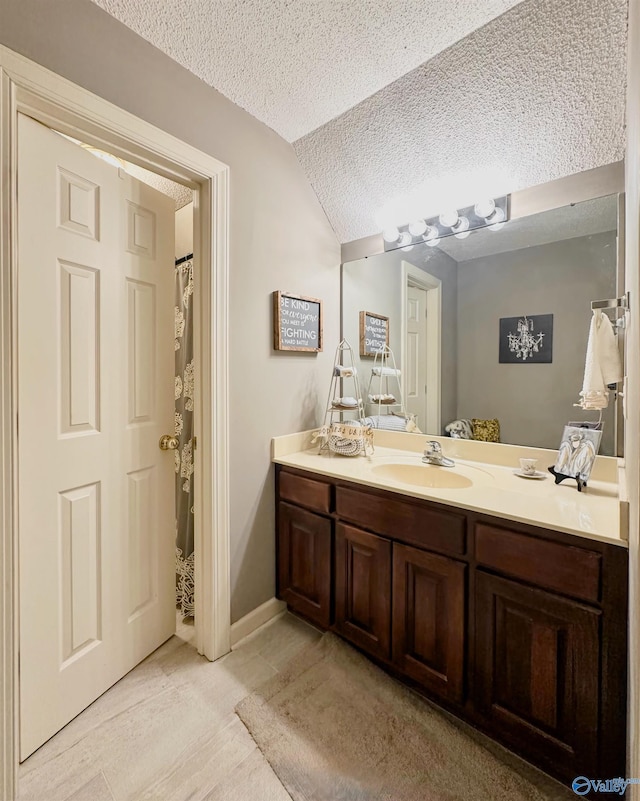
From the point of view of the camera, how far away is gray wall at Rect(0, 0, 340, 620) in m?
1.13

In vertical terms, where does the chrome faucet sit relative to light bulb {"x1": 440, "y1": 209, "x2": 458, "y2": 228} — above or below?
below

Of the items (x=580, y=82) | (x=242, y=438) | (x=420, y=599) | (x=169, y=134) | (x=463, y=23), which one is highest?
(x=463, y=23)

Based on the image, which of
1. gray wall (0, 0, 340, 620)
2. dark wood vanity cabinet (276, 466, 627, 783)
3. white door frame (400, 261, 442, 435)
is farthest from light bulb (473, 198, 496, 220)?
dark wood vanity cabinet (276, 466, 627, 783)

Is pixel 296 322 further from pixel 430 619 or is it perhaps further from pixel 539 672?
pixel 539 672

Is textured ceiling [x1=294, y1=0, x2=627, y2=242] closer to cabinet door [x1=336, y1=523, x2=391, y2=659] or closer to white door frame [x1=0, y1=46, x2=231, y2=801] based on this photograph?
white door frame [x1=0, y1=46, x2=231, y2=801]

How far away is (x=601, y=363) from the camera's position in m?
1.35

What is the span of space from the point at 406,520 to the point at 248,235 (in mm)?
1418

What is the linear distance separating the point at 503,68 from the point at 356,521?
1.83 metres

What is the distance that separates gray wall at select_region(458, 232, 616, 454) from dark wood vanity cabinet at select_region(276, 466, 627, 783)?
0.66 metres

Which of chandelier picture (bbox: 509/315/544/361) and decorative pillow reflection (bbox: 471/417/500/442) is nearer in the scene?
chandelier picture (bbox: 509/315/544/361)

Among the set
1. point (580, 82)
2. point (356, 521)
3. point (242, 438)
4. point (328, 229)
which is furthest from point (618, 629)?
point (328, 229)

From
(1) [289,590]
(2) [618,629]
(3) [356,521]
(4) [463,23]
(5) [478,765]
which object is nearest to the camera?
(2) [618,629]

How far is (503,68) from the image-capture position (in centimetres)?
131

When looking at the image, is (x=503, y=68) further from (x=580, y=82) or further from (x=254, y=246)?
(x=254, y=246)
